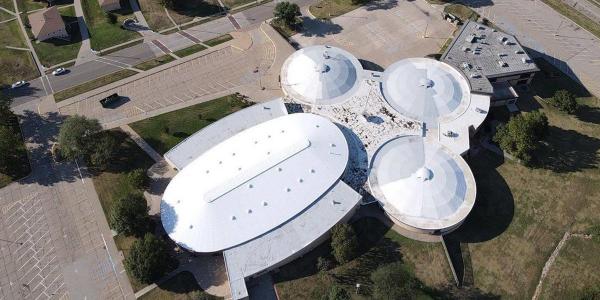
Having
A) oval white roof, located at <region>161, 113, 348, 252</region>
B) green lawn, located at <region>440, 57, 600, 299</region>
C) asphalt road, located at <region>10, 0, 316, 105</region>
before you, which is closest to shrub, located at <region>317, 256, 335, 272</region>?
oval white roof, located at <region>161, 113, 348, 252</region>

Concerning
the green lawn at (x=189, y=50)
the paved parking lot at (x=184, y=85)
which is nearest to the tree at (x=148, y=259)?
the paved parking lot at (x=184, y=85)

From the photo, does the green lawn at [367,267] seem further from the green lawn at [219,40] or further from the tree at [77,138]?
the green lawn at [219,40]

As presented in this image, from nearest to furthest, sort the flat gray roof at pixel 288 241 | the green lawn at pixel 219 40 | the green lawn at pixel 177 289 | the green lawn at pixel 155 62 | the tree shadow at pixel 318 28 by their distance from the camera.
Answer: the flat gray roof at pixel 288 241
the green lawn at pixel 177 289
the green lawn at pixel 155 62
the green lawn at pixel 219 40
the tree shadow at pixel 318 28

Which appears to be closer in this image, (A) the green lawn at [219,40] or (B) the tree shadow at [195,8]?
(A) the green lawn at [219,40]

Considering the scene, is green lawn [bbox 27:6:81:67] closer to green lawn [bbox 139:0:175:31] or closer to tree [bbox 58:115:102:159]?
green lawn [bbox 139:0:175:31]

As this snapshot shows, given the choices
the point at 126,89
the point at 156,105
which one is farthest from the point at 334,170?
the point at 126,89

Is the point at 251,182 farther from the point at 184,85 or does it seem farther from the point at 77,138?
the point at 184,85
